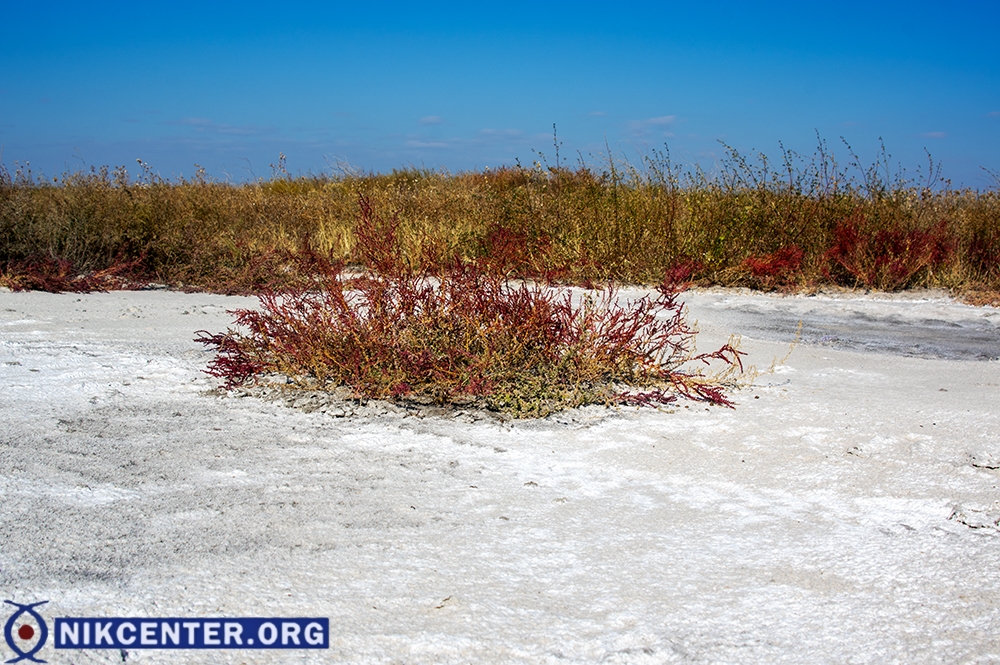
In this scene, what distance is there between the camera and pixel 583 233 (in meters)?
9.65

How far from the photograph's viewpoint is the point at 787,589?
8.57 feet

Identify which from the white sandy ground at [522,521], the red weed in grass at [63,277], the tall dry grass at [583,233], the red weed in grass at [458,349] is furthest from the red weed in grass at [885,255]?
the red weed in grass at [63,277]

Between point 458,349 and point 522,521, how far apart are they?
1.57 metres

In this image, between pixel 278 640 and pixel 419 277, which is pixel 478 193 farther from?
pixel 278 640

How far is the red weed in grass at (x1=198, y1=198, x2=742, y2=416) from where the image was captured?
4.45m

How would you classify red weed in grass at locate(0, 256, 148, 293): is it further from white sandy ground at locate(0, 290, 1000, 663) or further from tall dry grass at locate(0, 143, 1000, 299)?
white sandy ground at locate(0, 290, 1000, 663)

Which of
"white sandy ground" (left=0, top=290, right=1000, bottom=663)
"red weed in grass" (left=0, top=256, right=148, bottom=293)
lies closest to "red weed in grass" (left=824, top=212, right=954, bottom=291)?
"white sandy ground" (left=0, top=290, right=1000, bottom=663)

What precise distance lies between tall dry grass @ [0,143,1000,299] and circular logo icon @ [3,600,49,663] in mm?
5864

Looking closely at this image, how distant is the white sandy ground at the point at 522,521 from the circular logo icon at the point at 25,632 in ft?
0.20

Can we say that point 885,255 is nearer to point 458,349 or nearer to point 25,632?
point 458,349

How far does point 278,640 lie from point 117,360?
3.44 meters

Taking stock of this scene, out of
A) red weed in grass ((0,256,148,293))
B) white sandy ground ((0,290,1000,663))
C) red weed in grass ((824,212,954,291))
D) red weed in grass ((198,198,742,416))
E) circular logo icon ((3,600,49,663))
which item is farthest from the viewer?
red weed in grass ((824,212,954,291))

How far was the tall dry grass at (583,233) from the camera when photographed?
8.76 metres

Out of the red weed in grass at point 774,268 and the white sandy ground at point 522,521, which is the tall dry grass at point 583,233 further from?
the white sandy ground at point 522,521
